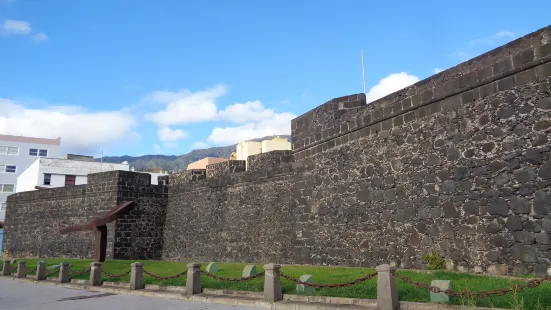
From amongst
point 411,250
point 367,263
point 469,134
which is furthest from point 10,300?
point 469,134

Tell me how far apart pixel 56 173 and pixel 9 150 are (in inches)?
721

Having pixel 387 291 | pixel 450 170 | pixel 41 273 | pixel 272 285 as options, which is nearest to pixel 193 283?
pixel 272 285

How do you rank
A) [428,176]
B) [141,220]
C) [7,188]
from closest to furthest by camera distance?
[428,176]
[141,220]
[7,188]

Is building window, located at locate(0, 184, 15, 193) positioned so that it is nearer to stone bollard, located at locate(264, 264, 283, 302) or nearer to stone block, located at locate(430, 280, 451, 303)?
stone bollard, located at locate(264, 264, 283, 302)

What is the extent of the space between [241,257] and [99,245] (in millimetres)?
5002

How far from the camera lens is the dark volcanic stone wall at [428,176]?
7.54 m

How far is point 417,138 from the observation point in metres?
9.73

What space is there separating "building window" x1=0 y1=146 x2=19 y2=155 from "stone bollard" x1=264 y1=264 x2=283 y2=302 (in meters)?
57.5

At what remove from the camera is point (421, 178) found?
9.54 meters

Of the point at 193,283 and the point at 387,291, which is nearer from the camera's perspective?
the point at 387,291

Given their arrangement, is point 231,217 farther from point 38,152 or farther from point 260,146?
point 38,152

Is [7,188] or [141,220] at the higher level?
[7,188]

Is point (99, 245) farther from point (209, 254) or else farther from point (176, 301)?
point (176, 301)

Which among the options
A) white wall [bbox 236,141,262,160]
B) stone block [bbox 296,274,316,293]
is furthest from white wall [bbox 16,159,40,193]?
stone block [bbox 296,274,316,293]
